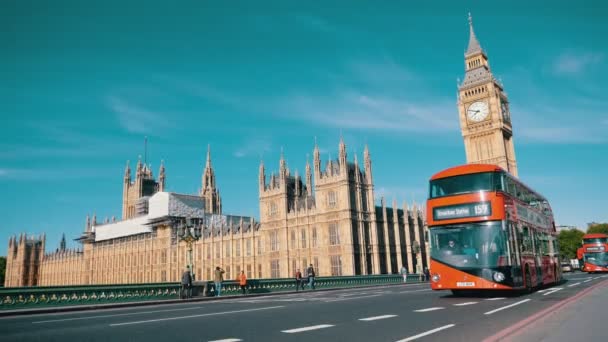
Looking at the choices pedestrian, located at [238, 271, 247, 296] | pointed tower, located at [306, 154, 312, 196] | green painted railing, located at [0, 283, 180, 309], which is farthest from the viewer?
pointed tower, located at [306, 154, 312, 196]

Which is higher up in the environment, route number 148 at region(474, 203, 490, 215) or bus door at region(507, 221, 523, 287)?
route number 148 at region(474, 203, 490, 215)

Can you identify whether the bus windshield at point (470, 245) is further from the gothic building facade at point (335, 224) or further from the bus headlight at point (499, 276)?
the gothic building facade at point (335, 224)

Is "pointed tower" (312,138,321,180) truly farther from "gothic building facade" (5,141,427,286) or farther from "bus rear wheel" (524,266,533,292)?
"bus rear wheel" (524,266,533,292)

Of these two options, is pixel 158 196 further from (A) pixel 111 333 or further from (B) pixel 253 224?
(A) pixel 111 333

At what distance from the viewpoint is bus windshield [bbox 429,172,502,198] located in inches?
643

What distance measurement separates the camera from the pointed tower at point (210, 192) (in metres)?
96.2

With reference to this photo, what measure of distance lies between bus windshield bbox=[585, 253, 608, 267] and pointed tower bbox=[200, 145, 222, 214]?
2777 inches

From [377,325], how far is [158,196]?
3128 inches

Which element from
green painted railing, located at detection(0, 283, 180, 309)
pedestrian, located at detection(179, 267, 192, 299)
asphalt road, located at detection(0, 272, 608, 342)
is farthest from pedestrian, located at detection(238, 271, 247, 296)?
asphalt road, located at detection(0, 272, 608, 342)

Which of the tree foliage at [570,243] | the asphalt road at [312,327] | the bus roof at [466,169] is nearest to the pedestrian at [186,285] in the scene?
the asphalt road at [312,327]

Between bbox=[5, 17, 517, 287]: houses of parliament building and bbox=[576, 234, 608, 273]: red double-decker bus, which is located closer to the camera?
bbox=[576, 234, 608, 273]: red double-decker bus

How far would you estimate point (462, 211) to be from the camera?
1625 cm

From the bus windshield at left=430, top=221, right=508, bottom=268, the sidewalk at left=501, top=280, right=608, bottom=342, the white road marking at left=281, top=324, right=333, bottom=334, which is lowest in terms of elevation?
the sidewalk at left=501, top=280, right=608, bottom=342

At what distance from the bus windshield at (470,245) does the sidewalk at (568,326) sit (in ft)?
11.7
